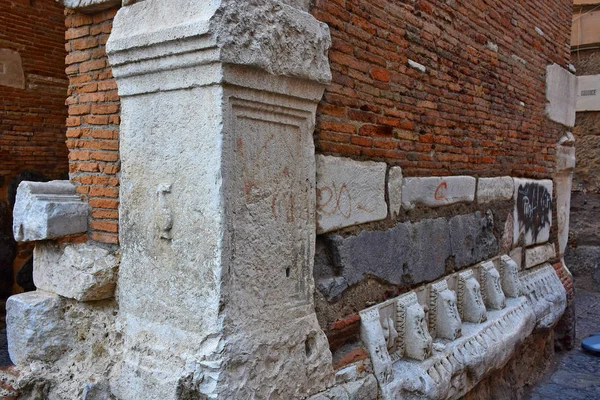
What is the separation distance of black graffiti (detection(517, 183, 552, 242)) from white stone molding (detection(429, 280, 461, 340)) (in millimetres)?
1717

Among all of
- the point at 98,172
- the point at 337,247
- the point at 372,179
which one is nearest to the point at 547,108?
the point at 372,179

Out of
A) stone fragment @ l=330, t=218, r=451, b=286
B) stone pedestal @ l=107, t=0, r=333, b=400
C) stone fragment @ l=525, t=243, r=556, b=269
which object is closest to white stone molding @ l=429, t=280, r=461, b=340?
stone fragment @ l=330, t=218, r=451, b=286

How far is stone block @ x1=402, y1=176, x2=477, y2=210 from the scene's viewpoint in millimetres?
3236

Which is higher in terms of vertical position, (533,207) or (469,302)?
(533,207)

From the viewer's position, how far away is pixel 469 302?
380 centimetres

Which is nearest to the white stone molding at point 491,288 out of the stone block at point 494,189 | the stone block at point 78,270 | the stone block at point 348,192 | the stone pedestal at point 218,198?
the stone block at point 494,189

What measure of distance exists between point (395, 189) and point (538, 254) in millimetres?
2814

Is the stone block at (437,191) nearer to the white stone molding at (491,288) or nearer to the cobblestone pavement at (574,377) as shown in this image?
the white stone molding at (491,288)

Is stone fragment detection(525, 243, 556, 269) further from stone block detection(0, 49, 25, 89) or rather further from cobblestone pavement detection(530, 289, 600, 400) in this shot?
stone block detection(0, 49, 25, 89)

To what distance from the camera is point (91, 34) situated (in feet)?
8.22

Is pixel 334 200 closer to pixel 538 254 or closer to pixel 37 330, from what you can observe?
pixel 37 330

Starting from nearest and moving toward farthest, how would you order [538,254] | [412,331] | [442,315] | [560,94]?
[412,331] → [442,315] → [538,254] → [560,94]

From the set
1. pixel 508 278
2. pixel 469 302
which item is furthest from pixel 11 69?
pixel 508 278

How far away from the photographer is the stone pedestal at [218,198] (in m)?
1.97
